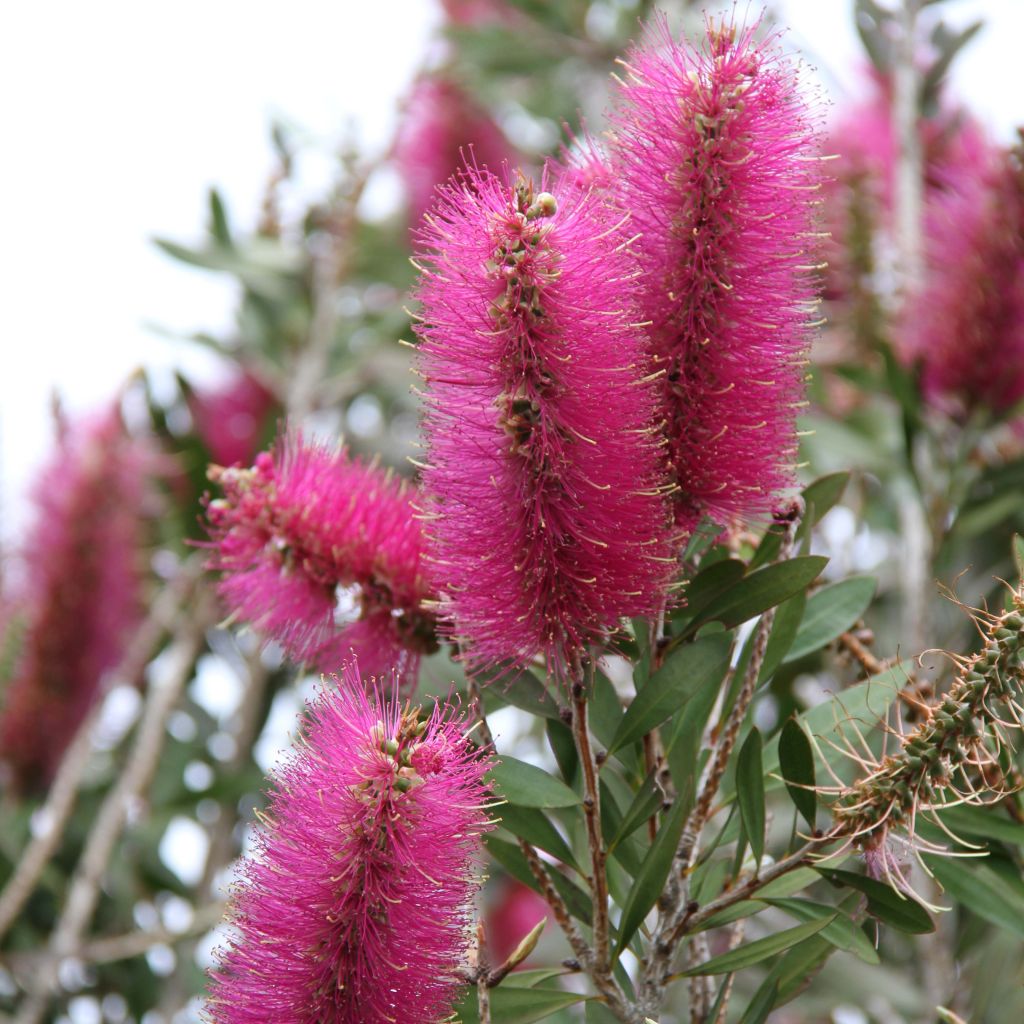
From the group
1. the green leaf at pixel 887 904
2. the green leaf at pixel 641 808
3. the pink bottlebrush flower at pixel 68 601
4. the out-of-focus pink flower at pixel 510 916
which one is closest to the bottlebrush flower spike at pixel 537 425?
the green leaf at pixel 641 808

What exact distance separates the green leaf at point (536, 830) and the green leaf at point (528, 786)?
0.04 metres

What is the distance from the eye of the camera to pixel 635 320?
111 cm

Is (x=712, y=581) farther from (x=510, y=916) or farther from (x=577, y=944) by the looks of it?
(x=510, y=916)

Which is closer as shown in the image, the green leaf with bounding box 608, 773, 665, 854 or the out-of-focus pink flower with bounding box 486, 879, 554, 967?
the green leaf with bounding box 608, 773, 665, 854

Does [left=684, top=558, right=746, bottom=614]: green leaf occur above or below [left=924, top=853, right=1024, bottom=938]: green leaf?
above

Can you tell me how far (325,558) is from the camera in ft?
4.34

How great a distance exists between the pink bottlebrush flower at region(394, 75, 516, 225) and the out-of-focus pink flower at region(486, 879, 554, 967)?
1.60m

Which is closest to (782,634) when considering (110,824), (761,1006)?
(761,1006)

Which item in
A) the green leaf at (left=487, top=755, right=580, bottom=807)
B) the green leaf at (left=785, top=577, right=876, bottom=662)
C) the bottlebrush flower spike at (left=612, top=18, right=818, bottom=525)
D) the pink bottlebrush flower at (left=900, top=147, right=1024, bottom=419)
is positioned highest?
the pink bottlebrush flower at (left=900, top=147, right=1024, bottom=419)

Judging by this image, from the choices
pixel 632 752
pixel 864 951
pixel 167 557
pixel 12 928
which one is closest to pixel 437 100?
pixel 167 557

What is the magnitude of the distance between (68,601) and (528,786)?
1.42 m

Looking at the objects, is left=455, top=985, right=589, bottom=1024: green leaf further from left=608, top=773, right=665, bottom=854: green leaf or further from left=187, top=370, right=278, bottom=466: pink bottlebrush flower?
left=187, top=370, right=278, bottom=466: pink bottlebrush flower

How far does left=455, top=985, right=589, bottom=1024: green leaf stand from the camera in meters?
1.22

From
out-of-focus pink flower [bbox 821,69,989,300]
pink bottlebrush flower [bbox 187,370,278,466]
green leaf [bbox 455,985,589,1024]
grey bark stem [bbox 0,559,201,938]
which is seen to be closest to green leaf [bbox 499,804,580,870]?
green leaf [bbox 455,985,589,1024]
